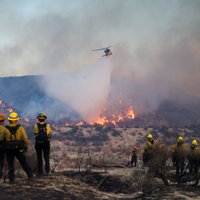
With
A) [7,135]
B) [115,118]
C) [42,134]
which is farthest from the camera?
[115,118]

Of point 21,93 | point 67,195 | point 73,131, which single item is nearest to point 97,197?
point 67,195

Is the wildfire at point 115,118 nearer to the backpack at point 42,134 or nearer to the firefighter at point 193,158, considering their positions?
the firefighter at point 193,158

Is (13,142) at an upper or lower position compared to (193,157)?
upper

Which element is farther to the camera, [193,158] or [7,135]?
[193,158]

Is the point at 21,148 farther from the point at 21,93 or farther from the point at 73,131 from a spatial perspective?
the point at 21,93

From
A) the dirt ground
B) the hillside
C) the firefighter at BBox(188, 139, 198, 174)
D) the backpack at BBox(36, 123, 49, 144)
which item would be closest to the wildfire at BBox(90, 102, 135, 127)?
the hillside

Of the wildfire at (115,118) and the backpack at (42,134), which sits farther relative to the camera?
the wildfire at (115,118)

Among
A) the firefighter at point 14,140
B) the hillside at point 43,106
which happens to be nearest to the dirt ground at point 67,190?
the firefighter at point 14,140

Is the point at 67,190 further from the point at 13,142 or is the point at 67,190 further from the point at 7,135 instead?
the point at 7,135

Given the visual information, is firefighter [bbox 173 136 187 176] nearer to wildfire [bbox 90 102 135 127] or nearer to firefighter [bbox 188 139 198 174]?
firefighter [bbox 188 139 198 174]

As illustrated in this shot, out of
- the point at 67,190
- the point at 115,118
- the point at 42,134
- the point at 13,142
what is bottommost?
the point at 67,190

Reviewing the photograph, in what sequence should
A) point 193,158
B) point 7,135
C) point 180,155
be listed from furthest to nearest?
1. point 180,155
2. point 193,158
3. point 7,135

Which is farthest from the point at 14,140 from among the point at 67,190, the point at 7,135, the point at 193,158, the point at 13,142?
the point at 193,158

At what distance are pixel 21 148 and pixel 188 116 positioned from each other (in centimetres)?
14600
